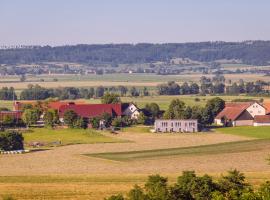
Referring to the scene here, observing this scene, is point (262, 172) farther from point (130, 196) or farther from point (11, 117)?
point (11, 117)

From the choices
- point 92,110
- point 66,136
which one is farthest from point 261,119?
point 66,136

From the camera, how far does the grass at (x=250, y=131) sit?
209ft

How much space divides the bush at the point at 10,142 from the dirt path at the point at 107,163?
6.81 feet

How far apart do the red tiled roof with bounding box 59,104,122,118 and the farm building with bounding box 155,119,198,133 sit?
544cm

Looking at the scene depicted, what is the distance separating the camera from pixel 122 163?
47469 mm

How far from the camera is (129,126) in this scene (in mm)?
71938

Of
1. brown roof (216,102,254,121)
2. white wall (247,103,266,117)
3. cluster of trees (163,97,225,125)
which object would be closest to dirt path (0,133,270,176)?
cluster of trees (163,97,225,125)

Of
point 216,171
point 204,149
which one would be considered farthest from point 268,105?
point 216,171

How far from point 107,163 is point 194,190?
16004mm

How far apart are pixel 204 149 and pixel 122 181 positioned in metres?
14.9

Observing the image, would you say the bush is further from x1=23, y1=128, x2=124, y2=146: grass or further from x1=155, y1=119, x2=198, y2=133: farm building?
x1=155, y1=119, x2=198, y2=133: farm building

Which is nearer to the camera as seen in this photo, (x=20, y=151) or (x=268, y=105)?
(x=20, y=151)

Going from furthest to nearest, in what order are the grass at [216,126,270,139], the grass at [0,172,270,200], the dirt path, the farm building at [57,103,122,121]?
the farm building at [57,103,122,121] → the grass at [216,126,270,139] → the dirt path → the grass at [0,172,270,200]

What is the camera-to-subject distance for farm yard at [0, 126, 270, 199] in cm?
3809
